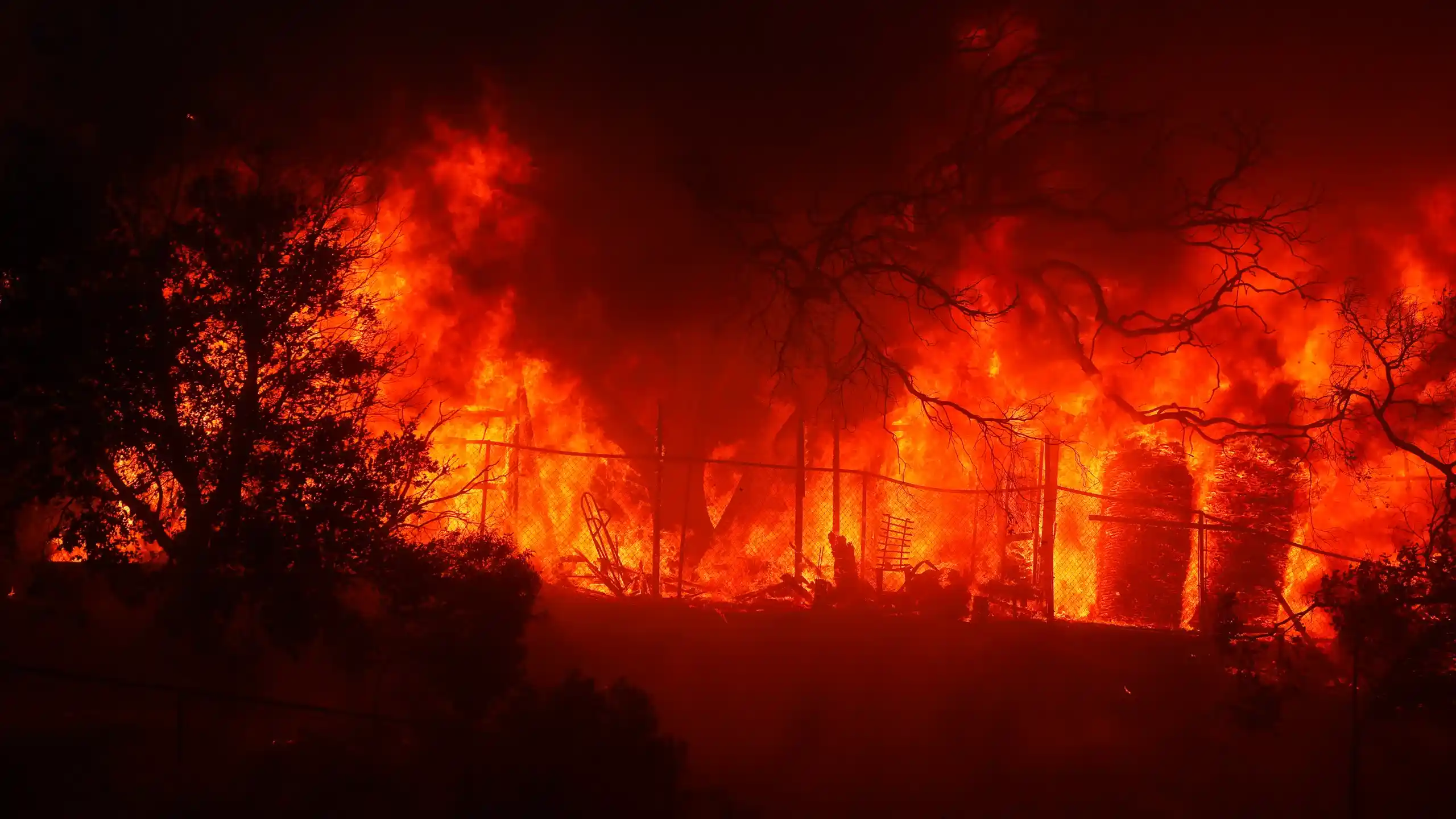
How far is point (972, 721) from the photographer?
10281 millimetres

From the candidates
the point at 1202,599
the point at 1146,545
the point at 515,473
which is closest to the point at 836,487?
the point at 1202,599

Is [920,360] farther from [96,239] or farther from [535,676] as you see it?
[96,239]

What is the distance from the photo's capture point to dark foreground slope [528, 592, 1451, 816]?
Answer: 9289 millimetres

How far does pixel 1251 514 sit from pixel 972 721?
770 centimetres

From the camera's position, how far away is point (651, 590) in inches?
547

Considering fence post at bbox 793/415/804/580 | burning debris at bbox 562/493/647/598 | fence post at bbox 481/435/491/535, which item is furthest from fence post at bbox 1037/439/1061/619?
fence post at bbox 481/435/491/535

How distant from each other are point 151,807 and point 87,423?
2800mm

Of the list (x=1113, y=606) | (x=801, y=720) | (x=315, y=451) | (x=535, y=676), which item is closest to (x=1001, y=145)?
(x=1113, y=606)

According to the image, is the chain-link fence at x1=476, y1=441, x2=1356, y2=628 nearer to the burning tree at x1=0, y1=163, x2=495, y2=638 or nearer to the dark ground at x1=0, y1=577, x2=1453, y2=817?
the dark ground at x1=0, y1=577, x2=1453, y2=817

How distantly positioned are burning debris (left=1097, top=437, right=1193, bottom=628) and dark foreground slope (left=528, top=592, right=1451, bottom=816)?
4.43 metres

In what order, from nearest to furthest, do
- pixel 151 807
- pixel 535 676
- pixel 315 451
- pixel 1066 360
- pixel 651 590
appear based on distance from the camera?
1. pixel 151 807
2. pixel 315 451
3. pixel 535 676
4. pixel 651 590
5. pixel 1066 360

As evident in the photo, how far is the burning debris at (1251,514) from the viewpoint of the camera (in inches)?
601

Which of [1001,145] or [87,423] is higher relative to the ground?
[1001,145]

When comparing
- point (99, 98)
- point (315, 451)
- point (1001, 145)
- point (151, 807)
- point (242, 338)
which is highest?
point (1001, 145)
